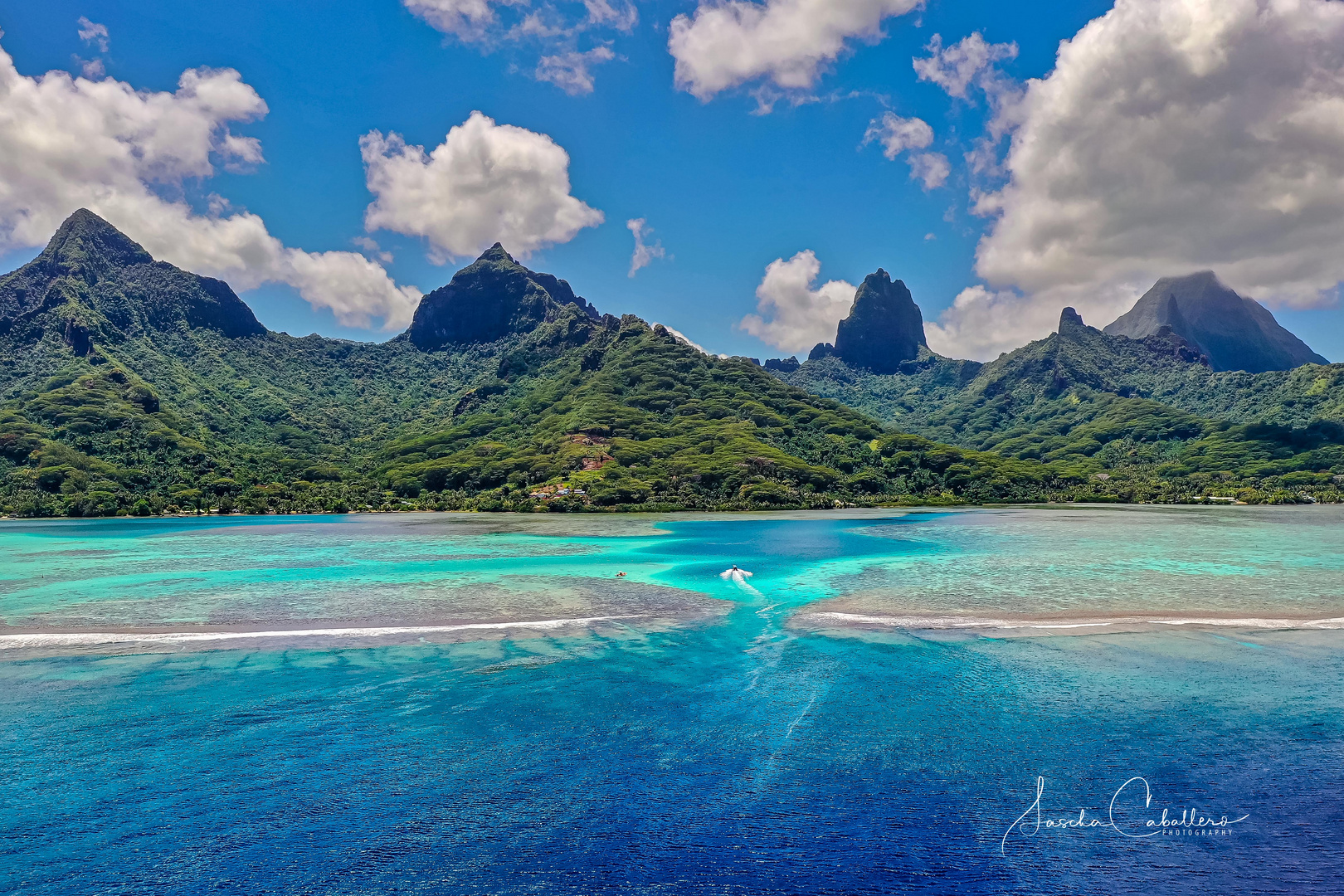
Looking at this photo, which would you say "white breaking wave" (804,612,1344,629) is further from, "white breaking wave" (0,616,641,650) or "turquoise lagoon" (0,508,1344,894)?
"white breaking wave" (0,616,641,650)

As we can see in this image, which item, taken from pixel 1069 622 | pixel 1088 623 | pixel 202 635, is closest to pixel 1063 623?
pixel 1069 622

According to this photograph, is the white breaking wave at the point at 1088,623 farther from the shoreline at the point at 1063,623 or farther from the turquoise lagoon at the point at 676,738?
the turquoise lagoon at the point at 676,738

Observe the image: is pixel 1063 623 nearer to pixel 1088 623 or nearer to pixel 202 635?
pixel 1088 623

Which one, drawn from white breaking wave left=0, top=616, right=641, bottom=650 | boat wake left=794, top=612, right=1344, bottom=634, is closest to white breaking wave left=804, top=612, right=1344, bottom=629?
boat wake left=794, top=612, right=1344, bottom=634

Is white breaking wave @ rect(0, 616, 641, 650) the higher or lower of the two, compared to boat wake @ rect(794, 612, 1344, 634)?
lower

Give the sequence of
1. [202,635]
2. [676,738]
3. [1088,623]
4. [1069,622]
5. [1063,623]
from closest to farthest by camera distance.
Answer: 1. [676,738]
2. [202,635]
3. [1088,623]
4. [1063,623]
5. [1069,622]
